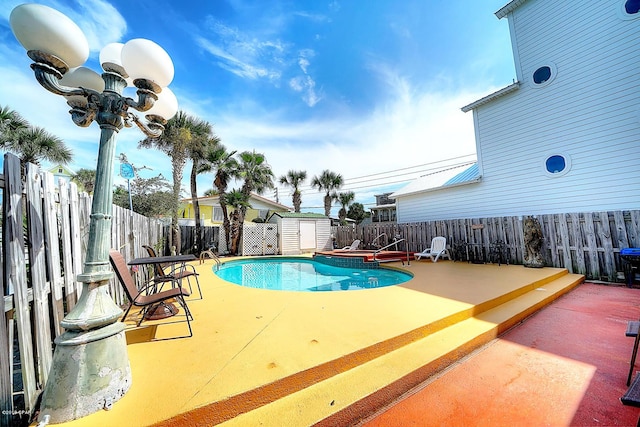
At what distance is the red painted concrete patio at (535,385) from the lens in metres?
1.82

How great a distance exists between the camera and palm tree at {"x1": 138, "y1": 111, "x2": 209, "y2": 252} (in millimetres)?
13445

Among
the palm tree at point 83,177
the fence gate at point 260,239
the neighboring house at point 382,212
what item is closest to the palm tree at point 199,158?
the fence gate at point 260,239

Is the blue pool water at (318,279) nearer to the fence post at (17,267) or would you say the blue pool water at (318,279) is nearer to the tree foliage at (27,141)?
the fence post at (17,267)

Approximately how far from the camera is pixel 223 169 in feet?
47.9

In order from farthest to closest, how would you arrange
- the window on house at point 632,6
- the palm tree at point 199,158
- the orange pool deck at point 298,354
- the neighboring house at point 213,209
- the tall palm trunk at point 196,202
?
1. the neighboring house at point 213,209
2. the tall palm trunk at point 196,202
3. the palm tree at point 199,158
4. the window on house at point 632,6
5. the orange pool deck at point 298,354

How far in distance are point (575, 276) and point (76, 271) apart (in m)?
9.86

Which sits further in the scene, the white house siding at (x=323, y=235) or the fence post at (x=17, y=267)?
the white house siding at (x=323, y=235)

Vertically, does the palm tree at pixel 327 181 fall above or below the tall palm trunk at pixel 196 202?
above

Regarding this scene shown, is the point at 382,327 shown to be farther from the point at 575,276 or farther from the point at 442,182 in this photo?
the point at 442,182

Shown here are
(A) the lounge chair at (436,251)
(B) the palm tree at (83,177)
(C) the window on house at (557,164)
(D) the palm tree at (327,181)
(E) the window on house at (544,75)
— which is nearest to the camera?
(C) the window on house at (557,164)

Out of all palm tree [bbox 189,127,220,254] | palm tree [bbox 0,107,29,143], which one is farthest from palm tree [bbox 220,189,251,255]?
palm tree [bbox 0,107,29,143]

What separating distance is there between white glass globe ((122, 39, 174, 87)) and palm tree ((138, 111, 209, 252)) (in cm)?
1313

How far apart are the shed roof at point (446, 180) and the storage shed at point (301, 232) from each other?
5269 millimetres

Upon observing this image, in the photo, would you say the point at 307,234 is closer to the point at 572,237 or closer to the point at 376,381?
the point at 572,237
